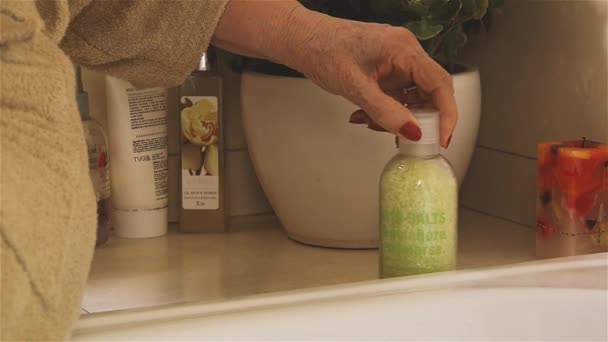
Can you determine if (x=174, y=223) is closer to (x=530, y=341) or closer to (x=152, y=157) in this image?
(x=152, y=157)

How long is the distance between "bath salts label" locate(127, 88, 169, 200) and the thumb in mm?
324

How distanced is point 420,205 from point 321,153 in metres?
0.21

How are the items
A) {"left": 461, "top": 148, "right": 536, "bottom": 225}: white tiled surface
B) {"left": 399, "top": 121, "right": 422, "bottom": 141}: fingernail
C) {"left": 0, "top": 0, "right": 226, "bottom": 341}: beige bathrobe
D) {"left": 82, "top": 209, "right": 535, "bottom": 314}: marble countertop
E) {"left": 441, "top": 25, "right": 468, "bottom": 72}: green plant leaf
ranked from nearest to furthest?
{"left": 0, "top": 0, "right": 226, "bottom": 341}: beige bathrobe
{"left": 399, "top": 121, "right": 422, "bottom": 141}: fingernail
{"left": 82, "top": 209, "right": 535, "bottom": 314}: marble countertop
{"left": 441, "top": 25, "right": 468, "bottom": 72}: green plant leaf
{"left": 461, "top": 148, "right": 536, "bottom": 225}: white tiled surface

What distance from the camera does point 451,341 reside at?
2.17ft

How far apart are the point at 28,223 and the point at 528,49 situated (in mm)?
726

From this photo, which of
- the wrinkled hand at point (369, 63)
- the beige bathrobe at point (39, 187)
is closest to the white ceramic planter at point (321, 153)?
the wrinkled hand at point (369, 63)

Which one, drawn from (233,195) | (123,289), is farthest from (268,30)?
(233,195)

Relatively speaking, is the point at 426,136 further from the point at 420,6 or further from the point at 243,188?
the point at 243,188

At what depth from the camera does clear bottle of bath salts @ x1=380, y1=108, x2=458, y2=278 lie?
0.73 metres

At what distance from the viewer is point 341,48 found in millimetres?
768

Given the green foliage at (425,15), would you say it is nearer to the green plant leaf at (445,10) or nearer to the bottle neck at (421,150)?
the green plant leaf at (445,10)

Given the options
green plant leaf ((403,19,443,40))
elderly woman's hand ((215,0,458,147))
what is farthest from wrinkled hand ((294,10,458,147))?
green plant leaf ((403,19,443,40))

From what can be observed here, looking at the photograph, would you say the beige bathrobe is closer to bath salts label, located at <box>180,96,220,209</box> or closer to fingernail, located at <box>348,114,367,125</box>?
fingernail, located at <box>348,114,367,125</box>

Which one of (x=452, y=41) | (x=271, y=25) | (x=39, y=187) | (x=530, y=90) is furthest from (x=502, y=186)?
(x=39, y=187)
